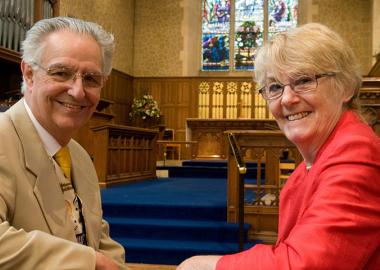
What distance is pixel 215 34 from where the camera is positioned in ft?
42.1

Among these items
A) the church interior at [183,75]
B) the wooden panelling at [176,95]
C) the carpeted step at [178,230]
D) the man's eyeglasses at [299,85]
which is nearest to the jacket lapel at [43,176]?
the man's eyeglasses at [299,85]

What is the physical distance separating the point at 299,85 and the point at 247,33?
39.2 ft

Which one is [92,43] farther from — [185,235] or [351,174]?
[185,235]

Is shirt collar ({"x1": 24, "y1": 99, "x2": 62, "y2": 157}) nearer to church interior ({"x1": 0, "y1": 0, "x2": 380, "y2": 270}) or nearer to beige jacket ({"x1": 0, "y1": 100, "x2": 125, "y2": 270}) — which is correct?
beige jacket ({"x1": 0, "y1": 100, "x2": 125, "y2": 270})

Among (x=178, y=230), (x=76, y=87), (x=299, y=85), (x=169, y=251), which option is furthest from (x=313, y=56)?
(x=178, y=230)

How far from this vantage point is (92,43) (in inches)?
49.8

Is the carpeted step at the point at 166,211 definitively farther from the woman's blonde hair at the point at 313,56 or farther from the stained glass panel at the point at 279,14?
the stained glass panel at the point at 279,14

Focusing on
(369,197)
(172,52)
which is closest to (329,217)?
(369,197)

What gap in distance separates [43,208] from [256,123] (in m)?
10.3

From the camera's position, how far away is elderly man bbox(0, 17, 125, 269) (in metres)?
1.01

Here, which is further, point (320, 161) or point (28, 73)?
point (28, 73)

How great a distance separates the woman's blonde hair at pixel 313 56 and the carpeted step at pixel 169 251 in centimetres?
291

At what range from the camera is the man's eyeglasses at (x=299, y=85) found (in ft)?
3.62

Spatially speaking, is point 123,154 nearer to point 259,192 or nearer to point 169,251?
point 259,192
